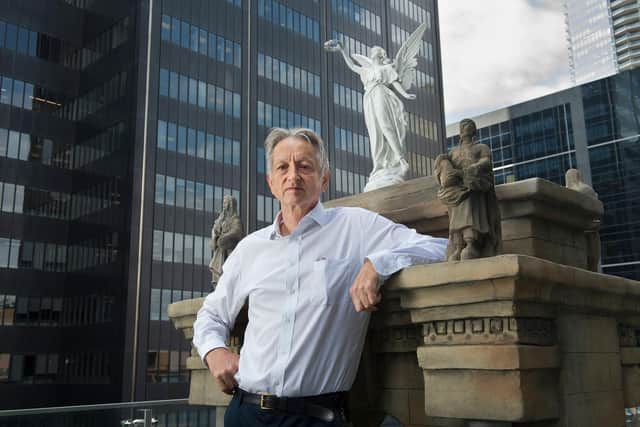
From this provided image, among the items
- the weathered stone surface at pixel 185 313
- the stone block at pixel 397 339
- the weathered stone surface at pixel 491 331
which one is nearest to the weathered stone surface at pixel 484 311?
the weathered stone surface at pixel 491 331

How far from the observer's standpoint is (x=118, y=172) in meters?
48.9

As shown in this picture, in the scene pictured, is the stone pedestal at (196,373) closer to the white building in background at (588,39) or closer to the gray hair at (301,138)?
the gray hair at (301,138)

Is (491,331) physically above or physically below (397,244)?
below

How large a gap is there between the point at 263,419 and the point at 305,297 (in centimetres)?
66

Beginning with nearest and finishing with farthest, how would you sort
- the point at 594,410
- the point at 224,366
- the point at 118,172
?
the point at 224,366 → the point at 594,410 → the point at 118,172

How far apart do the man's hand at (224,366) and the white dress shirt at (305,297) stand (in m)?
0.05

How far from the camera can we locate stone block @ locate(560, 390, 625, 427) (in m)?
4.52

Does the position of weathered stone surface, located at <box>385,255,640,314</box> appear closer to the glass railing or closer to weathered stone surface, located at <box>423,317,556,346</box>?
weathered stone surface, located at <box>423,317,556,346</box>

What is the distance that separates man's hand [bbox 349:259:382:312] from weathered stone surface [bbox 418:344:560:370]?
1.15 metres

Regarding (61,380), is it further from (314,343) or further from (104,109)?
(314,343)

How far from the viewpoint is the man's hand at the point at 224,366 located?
3576 mm

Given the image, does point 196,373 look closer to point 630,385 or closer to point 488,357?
point 488,357

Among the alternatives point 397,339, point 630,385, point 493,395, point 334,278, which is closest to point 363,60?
point 630,385

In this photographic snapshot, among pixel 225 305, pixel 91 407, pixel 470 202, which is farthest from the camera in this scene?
pixel 91 407
